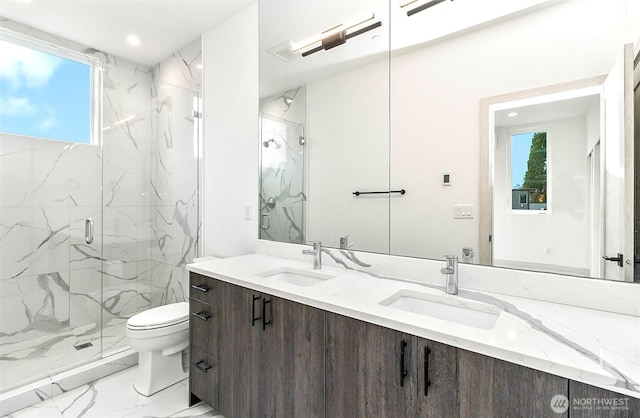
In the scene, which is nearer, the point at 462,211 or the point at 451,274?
the point at 451,274

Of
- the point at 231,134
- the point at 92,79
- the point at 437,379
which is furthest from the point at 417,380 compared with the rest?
the point at 92,79

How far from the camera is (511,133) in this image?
4.36ft

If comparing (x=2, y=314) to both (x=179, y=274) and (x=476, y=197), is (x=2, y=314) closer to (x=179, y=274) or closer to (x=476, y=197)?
(x=179, y=274)

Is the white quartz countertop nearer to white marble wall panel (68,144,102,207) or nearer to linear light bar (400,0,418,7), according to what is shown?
linear light bar (400,0,418,7)

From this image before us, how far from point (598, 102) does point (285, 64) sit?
1.69 metres

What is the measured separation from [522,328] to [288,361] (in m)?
0.87

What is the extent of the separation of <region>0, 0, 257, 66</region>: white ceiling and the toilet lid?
7.08 feet

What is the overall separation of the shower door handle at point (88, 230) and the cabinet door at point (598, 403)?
10.6 ft

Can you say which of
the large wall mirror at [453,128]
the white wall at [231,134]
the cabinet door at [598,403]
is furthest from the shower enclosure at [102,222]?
the cabinet door at [598,403]

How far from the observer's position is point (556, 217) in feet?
4.04

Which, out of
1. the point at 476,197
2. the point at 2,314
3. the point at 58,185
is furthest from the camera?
the point at 58,185

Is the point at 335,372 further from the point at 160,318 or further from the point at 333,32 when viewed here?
the point at 333,32

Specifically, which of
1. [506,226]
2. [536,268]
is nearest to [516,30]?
[506,226]

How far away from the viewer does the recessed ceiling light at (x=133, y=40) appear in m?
2.64
